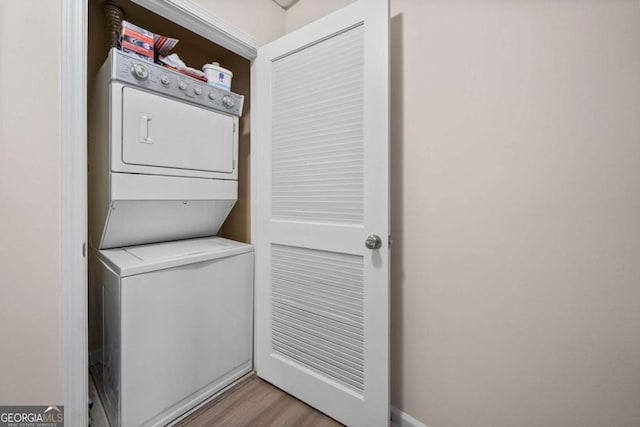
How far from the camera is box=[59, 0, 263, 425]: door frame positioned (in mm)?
1070

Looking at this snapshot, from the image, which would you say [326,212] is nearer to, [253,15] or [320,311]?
[320,311]

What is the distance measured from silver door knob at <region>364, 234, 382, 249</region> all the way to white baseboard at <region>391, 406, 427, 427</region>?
0.86 meters

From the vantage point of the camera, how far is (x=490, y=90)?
3.49 feet

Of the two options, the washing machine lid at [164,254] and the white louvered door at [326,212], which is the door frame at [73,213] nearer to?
the washing machine lid at [164,254]

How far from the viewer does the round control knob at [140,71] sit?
4.09ft

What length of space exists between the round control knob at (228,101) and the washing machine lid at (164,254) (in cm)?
87

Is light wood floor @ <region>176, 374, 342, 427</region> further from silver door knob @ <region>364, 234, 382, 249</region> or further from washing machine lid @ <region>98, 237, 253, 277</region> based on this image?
silver door knob @ <region>364, 234, 382, 249</region>

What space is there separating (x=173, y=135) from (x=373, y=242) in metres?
1.17

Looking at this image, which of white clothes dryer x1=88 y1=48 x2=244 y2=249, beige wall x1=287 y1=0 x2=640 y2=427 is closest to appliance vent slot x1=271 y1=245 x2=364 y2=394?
beige wall x1=287 y1=0 x2=640 y2=427

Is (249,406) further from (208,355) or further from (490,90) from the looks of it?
(490,90)

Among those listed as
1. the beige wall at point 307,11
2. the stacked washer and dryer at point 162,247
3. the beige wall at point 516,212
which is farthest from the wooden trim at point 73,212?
the beige wall at point 516,212

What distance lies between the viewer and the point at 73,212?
43.3 inches

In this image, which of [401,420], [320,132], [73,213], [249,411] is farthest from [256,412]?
[320,132]

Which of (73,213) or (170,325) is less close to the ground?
(73,213)
